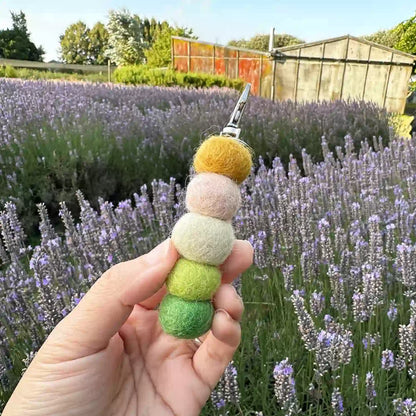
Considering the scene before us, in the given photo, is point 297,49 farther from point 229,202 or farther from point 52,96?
point 229,202

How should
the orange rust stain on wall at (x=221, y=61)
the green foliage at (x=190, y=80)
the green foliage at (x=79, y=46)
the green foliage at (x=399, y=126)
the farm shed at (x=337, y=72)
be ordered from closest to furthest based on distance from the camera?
the green foliage at (x=399, y=126) < the farm shed at (x=337, y=72) < the green foliage at (x=190, y=80) < the orange rust stain on wall at (x=221, y=61) < the green foliage at (x=79, y=46)

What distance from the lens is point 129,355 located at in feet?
3.82

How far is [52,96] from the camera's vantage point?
6.50 meters

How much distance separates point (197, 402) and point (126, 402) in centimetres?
18

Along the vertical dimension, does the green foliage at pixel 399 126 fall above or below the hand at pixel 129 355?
below

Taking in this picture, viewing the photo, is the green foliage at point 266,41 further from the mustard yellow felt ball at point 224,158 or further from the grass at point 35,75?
the mustard yellow felt ball at point 224,158

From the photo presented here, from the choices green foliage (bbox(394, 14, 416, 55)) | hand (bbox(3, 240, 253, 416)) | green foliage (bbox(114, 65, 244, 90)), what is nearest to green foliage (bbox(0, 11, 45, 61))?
green foliage (bbox(114, 65, 244, 90))

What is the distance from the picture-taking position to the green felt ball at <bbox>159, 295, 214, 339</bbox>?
0.84 m

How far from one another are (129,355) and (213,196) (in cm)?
57

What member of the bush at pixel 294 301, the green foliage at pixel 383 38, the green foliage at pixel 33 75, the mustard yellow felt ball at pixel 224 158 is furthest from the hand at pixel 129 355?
the green foliage at pixel 383 38

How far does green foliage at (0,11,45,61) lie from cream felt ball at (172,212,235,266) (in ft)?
139

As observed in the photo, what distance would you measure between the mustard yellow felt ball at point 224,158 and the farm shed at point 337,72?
13427mm

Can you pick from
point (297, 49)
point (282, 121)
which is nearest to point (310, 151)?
point (282, 121)

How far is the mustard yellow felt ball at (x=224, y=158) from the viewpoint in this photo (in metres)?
0.85
